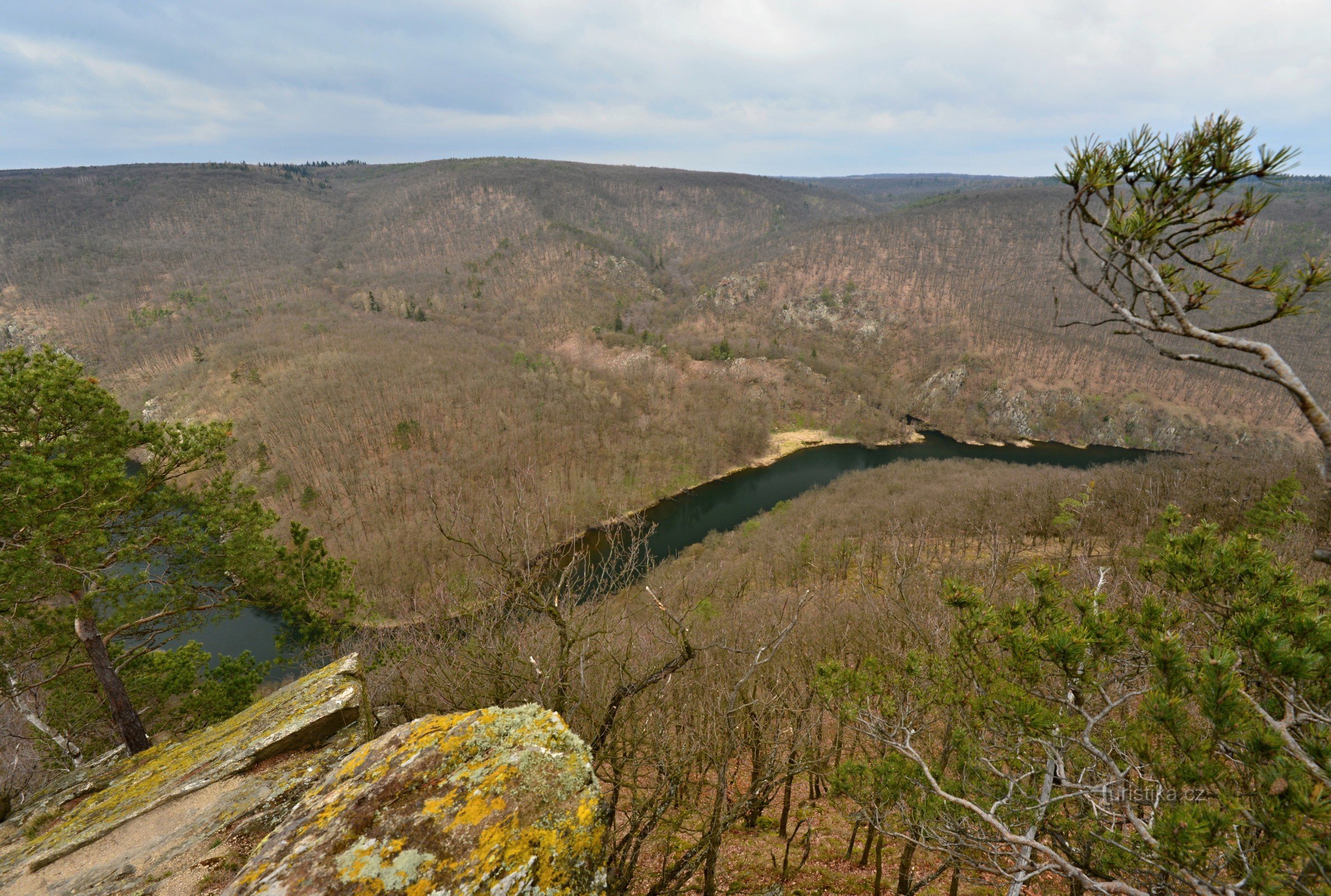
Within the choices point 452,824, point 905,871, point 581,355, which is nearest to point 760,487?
point 581,355

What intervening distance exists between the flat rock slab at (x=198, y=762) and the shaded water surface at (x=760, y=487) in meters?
32.8

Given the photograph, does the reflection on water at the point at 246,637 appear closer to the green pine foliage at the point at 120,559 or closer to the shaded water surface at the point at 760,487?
the shaded water surface at the point at 760,487

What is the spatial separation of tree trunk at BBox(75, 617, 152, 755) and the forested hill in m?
10.3

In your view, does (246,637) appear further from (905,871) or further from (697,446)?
(697,446)

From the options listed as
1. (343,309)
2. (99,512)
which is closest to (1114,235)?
(99,512)

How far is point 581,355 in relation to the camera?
119 meters

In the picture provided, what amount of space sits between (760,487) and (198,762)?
71.2m

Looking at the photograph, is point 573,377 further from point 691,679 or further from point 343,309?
point 691,679

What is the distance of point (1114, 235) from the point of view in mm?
3697

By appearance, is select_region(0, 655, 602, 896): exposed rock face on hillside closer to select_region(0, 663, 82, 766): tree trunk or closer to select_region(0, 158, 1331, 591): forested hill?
select_region(0, 158, 1331, 591): forested hill

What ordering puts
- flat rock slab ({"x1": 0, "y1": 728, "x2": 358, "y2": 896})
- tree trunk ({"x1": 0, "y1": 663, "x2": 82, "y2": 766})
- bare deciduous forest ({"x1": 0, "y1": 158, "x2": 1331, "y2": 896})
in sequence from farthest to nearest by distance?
tree trunk ({"x1": 0, "y1": 663, "x2": 82, "y2": 766}) → bare deciduous forest ({"x1": 0, "y1": 158, "x2": 1331, "y2": 896}) → flat rock slab ({"x1": 0, "y1": 728, "x2": 358, "y2": 896})

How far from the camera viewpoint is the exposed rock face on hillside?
3.81 m

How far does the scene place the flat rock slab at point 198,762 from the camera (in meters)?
6.67

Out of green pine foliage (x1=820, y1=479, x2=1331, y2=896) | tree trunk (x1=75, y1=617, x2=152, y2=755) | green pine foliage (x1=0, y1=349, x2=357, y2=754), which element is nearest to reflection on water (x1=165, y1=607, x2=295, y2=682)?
green pine foliage (x1=0, y1=349, x2=357, y2=754)
